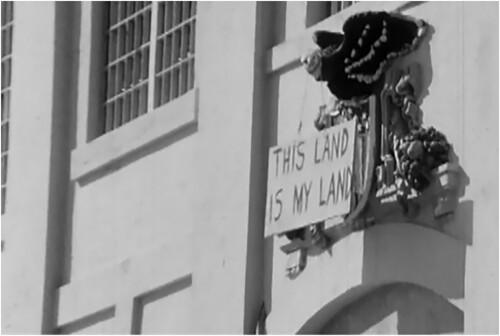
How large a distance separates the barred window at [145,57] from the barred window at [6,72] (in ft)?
5.95

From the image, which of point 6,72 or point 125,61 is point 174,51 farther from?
point 6,72

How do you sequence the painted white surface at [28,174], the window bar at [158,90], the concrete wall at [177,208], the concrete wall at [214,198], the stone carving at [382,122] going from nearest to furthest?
the concrete wall at [214,198] → the stone carving at [382,122] → the concrete wall at [177,208] → the window bar at [158,90] → the painted white surface at [28,174]

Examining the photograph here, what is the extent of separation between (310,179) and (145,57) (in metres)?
4.54

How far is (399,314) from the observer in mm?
19922

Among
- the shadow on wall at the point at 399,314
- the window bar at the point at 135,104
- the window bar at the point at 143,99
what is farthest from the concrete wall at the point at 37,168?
the shadow on wall at the point at 399,314

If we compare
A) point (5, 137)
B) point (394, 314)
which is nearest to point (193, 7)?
point (5, 137)

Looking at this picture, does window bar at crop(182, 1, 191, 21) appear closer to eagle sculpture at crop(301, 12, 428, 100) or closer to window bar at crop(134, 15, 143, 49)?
window bar at crop(134, 15, 143, 49)

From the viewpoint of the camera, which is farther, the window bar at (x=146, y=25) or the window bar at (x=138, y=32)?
the window bar at (x=138, y=32)

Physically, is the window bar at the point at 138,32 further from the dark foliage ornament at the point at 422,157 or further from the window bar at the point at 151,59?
the dark foliage ornament at the point at 422,157

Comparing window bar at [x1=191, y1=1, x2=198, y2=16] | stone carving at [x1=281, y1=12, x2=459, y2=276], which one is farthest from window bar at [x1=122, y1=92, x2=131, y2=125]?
stone carving at [x1=281, y1=12, x2=459, y2=276]

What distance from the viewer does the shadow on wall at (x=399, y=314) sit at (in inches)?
765

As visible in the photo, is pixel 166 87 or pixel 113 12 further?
pixel 113 12

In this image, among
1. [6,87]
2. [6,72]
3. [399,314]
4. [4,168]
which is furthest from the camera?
[6,72]

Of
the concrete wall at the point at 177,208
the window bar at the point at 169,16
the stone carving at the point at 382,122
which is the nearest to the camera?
the stone carving at the point at 382,122
